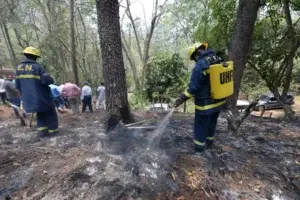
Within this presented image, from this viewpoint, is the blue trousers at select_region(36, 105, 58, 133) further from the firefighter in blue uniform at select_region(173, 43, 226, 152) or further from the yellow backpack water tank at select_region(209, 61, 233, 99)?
the yellow backpack water tank at select_region(209, 61, 233, 99)

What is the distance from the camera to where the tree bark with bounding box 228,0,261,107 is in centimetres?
477

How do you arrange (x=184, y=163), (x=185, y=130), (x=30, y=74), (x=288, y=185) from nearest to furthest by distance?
(x=288, y=185), (x=184, y=163), (x=30, y=74), (x=185, y=130)

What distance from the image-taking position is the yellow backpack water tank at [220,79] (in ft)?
10.7

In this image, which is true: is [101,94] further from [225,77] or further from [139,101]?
[225,77]

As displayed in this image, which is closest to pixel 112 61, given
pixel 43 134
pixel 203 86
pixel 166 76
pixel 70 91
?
pixel 203 86

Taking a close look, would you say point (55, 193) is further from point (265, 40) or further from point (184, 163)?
point (265, 40)

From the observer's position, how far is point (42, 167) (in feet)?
10.2

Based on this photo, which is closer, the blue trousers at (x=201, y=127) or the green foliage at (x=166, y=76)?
the blue trousers at (x=201, y=127)

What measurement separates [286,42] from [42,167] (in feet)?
21.5

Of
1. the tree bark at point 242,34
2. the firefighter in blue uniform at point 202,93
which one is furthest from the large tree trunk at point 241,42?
the firefighter in blue uniform at point 202,93

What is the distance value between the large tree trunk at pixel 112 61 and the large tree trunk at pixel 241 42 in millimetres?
2116

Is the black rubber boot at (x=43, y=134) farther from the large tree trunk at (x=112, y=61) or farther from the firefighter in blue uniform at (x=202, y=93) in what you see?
the firefighter in blue uniform at (x=202, y=93)

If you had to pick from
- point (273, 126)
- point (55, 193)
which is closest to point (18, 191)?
point (55, 193)

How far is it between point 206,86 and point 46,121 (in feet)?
10.5
